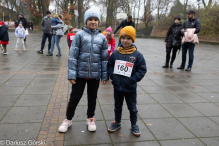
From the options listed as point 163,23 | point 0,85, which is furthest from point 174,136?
point 163,23

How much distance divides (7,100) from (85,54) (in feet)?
7.64

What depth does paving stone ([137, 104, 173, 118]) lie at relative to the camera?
371cm

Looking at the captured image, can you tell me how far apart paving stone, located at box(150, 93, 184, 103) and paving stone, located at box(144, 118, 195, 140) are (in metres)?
0.93

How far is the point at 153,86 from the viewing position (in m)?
5.54

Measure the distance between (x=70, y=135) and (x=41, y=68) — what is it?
462 centimetres

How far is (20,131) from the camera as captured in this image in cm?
296

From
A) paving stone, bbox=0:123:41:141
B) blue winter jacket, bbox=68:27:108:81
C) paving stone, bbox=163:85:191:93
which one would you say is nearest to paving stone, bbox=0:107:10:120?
paving stone, bbox=0:123:41:141

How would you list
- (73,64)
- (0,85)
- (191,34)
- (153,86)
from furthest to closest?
(191,34) → (153,86) → (0,85) → (73,64)

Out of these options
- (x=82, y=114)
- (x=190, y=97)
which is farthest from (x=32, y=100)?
(x=190, y=97)

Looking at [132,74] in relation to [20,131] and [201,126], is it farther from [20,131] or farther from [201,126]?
[20,131]

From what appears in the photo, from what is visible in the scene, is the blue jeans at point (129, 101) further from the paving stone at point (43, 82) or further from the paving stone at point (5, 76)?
the paving stone at point (5, 76)

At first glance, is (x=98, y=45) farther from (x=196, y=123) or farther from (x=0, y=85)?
(x=0, y=85)

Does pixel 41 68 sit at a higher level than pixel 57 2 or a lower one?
lower

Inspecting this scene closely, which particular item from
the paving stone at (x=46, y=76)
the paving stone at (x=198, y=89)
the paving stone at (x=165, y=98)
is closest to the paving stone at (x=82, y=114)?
the paving stone at (x=165, y=98)
